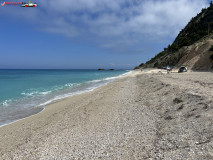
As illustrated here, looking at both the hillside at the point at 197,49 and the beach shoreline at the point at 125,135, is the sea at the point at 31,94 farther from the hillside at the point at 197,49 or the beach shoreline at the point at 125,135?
the hillside at the point at 197,49

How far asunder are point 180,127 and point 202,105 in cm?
238

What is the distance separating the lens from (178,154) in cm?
428

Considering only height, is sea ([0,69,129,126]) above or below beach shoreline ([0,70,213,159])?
below

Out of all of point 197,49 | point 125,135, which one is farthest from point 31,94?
point 197,49

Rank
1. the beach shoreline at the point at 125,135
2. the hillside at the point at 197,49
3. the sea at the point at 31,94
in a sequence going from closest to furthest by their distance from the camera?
the beach shoreline at the point at 125,135 → the sea at the point at 31,94 → the hillside at the point at 197,49

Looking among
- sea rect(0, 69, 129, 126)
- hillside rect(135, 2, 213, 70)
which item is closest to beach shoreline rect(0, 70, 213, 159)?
sea rect(0, 69, 129, 126)

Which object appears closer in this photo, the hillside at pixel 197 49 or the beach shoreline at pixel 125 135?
the beach shoreline at pixel 125 135

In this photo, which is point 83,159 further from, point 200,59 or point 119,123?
point 200,59

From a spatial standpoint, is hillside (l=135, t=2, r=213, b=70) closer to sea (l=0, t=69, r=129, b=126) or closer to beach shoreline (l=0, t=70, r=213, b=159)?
sea (l=0, t=69, r=129, b=126)

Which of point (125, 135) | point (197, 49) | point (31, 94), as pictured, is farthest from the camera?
point (197, 49)

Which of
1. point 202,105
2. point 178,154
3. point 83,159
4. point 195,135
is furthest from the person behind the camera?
point 202,105

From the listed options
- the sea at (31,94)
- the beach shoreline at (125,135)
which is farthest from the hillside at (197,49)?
the beach shoreline at (125,135)

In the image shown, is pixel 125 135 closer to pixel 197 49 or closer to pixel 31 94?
pixel 31 94

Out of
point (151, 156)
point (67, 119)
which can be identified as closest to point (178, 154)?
point (151, 156)
